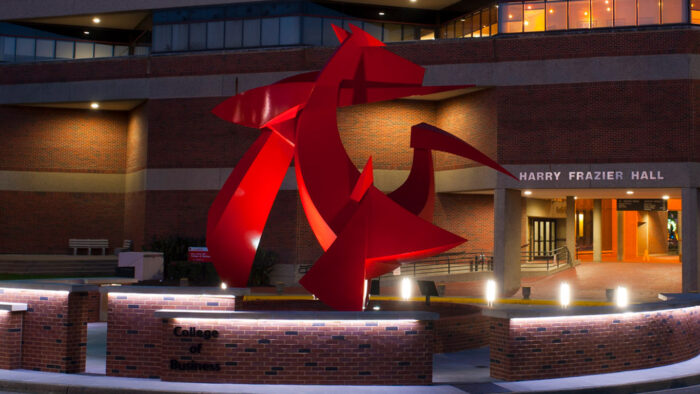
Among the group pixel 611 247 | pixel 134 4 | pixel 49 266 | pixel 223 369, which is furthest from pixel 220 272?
pixel 611 247

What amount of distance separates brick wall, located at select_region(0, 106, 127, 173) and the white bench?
145 inches

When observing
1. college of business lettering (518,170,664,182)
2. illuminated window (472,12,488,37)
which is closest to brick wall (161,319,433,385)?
college of business lettering (518,170,664,182)

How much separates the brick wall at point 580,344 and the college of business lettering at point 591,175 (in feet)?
58.7

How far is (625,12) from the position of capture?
3173 centimetres

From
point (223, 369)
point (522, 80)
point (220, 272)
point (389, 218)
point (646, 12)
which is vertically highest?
point (646, 12)

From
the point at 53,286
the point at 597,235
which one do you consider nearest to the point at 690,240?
the point at 597,235

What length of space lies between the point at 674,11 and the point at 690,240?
30.2ft

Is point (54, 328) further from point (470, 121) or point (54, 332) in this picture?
point (470, 121)

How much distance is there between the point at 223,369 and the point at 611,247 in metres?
44.6

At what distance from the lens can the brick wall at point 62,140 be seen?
39.2 metres

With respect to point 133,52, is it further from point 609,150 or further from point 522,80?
point 609,150

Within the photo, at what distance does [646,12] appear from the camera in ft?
103

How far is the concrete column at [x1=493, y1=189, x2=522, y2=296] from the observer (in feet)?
106

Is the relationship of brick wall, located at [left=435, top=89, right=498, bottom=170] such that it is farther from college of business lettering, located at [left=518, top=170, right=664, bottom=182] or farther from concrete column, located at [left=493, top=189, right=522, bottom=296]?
concrete column, located at [left=493, top=189, right=522, bottom=296]
